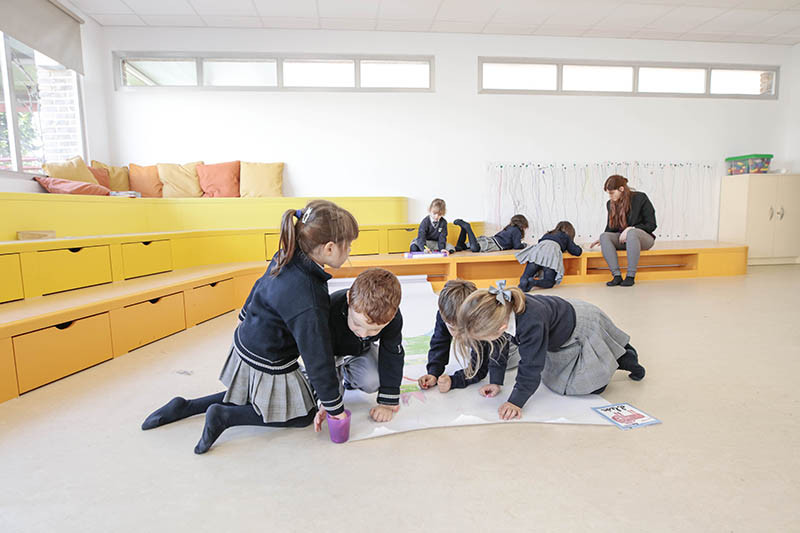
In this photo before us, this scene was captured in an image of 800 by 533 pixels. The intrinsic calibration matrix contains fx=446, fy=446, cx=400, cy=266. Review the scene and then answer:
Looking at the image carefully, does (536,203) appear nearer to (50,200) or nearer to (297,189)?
(297,189)

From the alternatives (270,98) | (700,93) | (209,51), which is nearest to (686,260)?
(700,93)

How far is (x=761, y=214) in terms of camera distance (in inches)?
190

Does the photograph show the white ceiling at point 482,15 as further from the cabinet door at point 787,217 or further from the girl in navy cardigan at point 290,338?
the girl in navy cardigan at point 290,338

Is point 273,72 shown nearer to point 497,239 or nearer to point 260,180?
point 260,180

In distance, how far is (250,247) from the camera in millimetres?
3648

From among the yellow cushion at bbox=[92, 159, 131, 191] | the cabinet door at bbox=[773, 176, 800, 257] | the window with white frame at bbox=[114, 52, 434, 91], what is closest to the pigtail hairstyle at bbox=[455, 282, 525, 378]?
the window with white frame at bbox=[114, 52, 434, 91]

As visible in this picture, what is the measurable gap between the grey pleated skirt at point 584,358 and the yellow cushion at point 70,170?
145 inches

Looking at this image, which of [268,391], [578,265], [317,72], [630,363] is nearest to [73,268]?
[268,391]

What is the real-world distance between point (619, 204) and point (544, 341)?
121 inches

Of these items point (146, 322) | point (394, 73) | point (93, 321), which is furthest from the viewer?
point (394, 73)

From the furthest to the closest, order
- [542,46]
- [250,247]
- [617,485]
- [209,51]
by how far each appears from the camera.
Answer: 1. [542,46]
2. [209,51]
3. [250,247]
4. [617,485]

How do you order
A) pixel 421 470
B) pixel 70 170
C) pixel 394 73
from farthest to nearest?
pixel 394 73 → pixel 70 170 → pixel 421 470

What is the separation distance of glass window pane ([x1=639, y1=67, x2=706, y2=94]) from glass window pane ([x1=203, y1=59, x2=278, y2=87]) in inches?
157

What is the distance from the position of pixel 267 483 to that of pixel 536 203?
4.39 metres
